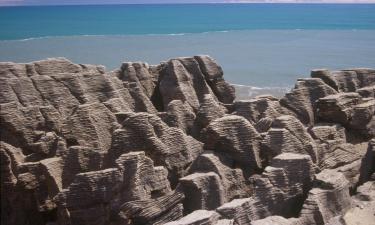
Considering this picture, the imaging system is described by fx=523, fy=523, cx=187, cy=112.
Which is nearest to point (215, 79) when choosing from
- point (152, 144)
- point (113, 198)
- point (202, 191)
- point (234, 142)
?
point (234, 142)

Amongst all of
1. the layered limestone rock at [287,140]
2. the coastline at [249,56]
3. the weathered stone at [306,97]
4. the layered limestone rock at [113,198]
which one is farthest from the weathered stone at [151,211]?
the coastline at [249,56]

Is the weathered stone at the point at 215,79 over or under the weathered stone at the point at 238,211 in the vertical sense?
over

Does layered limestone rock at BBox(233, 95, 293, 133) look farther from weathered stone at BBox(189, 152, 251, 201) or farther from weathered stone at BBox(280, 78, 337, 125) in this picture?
weathered stone at BBox(189, 152, 251, 201)

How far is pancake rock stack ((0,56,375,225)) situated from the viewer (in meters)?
8.27

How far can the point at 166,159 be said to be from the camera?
9.43m

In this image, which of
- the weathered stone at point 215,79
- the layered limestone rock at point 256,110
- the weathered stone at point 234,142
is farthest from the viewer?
the weathered stone at point 215,79

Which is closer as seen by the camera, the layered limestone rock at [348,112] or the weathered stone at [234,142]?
the weathered stone at [234,142]

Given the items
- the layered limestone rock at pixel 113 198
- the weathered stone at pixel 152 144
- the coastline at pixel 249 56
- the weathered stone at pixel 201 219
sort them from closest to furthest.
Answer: the weathered stone at pixel 201 219, the layered limestone rock at pixel 113 198, the weathered stone at pixel 152 144, the coastline at pixel 249 56

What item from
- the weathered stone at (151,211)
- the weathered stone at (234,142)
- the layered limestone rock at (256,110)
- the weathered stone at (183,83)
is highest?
the weathered stone at (183,83)

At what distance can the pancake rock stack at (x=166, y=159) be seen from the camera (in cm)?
827

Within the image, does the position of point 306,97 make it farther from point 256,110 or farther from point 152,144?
point 152,144

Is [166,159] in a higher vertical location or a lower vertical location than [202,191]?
higher

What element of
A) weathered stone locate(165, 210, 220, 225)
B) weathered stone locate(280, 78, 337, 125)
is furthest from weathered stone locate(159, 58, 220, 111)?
weathered stone locate(165, 210, 220, 225)

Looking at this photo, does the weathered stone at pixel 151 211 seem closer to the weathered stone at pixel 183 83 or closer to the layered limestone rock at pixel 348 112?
the weathered stone at pixel 183 83
